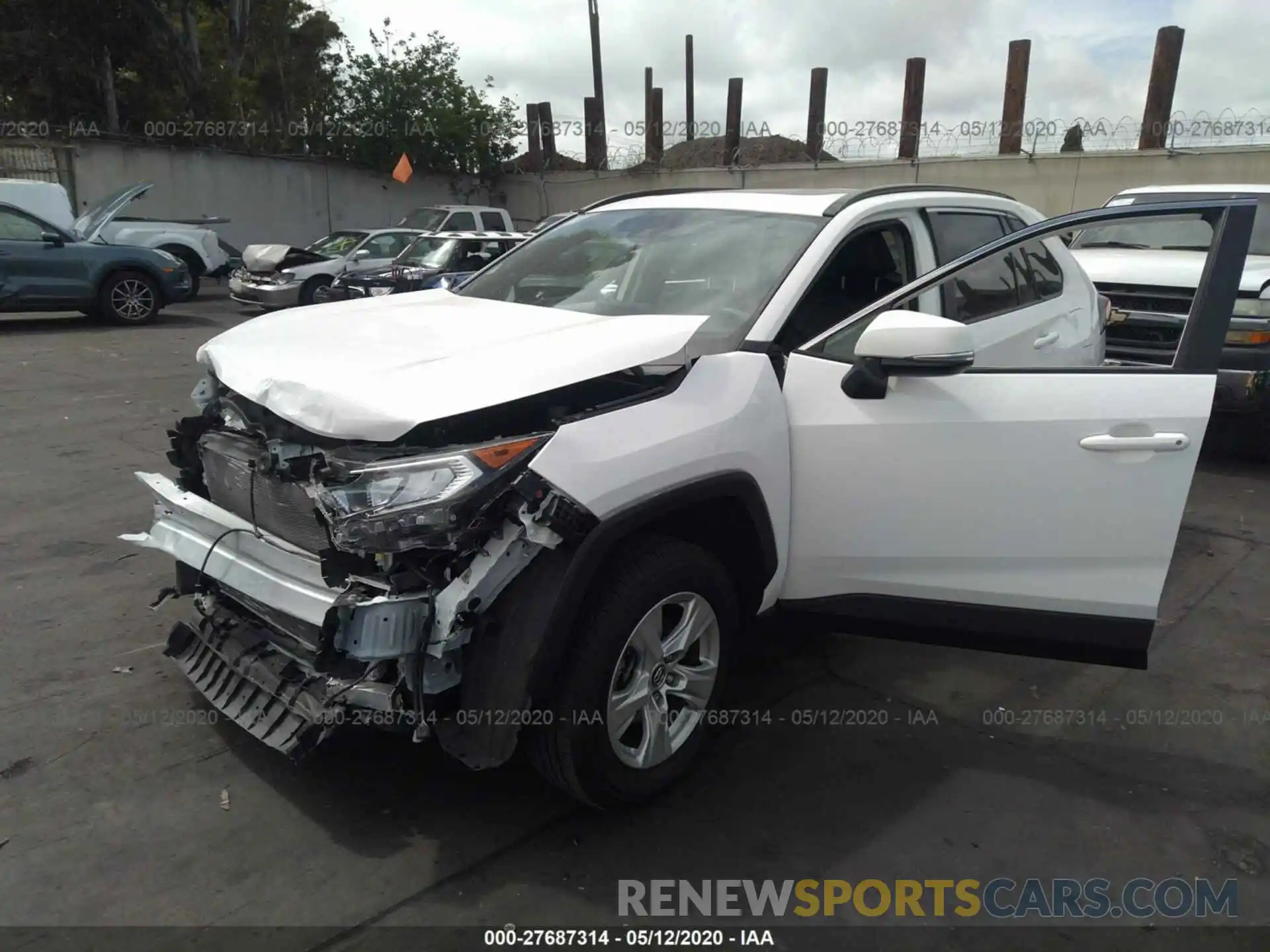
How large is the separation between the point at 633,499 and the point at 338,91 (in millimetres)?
29000

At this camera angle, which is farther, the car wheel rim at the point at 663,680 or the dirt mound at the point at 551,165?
the dirt mound at the point at 551,165

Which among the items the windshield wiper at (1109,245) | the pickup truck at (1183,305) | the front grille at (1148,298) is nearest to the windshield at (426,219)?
the windshield wiper at (1109,245)

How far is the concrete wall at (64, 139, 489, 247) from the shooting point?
21859 mm

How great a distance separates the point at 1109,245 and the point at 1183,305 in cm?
171

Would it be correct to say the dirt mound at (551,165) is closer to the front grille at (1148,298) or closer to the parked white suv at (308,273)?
the parked white suv at (308,273)

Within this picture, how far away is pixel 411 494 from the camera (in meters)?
2.43

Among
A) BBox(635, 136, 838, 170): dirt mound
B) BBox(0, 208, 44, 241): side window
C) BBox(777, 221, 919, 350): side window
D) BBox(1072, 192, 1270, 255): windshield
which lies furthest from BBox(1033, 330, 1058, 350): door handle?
BBox(635, 136, 838, 170): dirt mound

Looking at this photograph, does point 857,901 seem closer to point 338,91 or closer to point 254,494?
point 254,494

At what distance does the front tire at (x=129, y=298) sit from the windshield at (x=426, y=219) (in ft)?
21.7

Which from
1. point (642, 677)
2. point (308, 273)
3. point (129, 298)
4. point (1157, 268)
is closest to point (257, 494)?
point (642, 677)

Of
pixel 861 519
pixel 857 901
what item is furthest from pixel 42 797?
pixel 861 519

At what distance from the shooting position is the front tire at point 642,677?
102 inches

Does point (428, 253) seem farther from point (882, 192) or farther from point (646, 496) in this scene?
point (646, 496)

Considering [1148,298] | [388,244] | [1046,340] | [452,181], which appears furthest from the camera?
[452,181]
